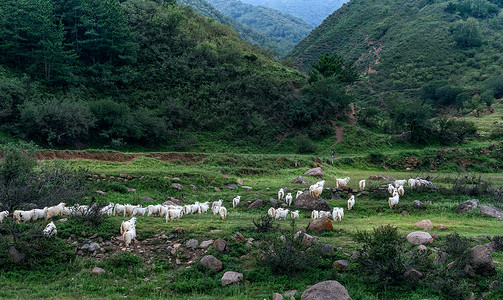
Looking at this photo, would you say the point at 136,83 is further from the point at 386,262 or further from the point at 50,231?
the point at 386,262

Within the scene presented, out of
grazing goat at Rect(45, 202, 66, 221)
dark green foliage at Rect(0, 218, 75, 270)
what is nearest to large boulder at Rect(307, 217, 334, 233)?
dark green foliage at Rect(0, 218, 75, 270)

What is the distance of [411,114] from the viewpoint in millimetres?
38375

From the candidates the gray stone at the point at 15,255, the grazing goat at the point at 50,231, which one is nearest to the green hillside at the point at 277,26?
the grazing goat at the point at 50,231

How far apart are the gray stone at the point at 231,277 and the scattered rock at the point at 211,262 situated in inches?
14.2

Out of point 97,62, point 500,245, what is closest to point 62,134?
point 97,62

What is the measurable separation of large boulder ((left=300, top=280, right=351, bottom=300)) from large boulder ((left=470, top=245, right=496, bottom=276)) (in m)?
3.23

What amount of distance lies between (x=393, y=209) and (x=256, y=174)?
1241 cm

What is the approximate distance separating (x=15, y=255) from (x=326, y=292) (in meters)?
7.19

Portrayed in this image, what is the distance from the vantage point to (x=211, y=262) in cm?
777

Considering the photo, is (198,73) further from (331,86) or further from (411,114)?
(411,114)

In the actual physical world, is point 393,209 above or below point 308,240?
below

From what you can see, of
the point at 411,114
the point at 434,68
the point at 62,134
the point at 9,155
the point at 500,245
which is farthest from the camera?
the point at 434,68

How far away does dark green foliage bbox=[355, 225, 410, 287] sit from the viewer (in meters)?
6.98

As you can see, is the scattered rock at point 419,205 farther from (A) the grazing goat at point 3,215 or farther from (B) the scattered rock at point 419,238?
(A) the grazing goat at point 3,215
